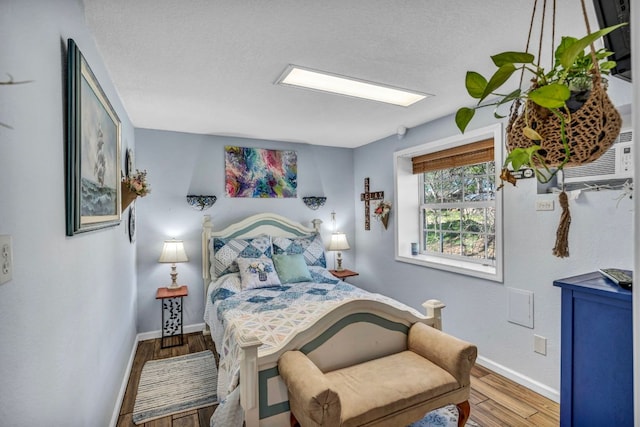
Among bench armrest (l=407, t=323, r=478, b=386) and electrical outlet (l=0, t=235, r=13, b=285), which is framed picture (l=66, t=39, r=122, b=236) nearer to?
electrical outlet (l=0, t=235, r=13, b=285)

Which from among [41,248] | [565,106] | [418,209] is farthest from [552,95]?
[418,209]

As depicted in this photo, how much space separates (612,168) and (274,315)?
7.99ft

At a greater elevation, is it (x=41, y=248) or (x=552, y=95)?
(x=552, y=95)

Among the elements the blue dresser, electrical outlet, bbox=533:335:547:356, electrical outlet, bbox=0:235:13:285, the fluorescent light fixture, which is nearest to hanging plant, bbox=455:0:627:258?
the blue dresser

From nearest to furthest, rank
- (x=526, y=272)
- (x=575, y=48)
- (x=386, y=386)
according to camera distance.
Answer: (x=575, y=48)
(x=386, y=386)
(x=526, y=272)

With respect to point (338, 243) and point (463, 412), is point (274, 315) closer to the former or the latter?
point (463, 412)

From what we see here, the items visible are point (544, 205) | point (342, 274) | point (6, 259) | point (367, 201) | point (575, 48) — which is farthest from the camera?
point (367, 201)

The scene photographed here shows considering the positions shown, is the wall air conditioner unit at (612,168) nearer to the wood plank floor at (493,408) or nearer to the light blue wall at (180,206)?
the wood plank floor at (493,408)

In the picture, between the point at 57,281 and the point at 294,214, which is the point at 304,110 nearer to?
the point at 294,214

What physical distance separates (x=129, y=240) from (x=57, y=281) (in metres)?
1.97

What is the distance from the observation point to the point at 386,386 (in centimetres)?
174

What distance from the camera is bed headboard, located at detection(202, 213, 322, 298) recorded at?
3.71m

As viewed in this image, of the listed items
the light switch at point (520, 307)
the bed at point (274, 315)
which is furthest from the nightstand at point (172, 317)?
the light switch at point (520, 307)

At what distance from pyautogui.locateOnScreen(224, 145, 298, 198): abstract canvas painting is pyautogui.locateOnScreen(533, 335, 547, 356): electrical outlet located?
2.95m
